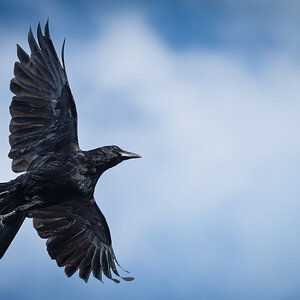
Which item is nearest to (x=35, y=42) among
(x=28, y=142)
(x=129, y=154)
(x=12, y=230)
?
(x=28, y=142)

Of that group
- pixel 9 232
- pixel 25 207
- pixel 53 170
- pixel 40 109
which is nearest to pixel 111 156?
pixel 53 170

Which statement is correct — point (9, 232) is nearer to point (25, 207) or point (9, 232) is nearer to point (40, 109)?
point (25, 207)

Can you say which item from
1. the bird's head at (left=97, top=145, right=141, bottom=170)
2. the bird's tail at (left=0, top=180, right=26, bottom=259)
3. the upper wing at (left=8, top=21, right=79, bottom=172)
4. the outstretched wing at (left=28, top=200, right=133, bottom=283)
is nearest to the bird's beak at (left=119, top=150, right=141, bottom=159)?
the bird's head at (left=97, top=145, right=141, bottom=170)

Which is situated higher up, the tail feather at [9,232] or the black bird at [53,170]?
the black bird at [53,170]

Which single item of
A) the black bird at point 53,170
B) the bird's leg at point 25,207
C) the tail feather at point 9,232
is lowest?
the tail feather at point 9,232

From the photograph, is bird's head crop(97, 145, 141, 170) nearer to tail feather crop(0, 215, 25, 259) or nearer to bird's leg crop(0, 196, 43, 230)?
bird's leg crop(0, 196, 43, 230)

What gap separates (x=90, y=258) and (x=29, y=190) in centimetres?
216

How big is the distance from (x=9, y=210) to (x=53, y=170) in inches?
39.4

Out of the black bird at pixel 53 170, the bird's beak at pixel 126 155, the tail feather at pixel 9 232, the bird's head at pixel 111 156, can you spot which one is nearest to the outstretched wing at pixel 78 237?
the black bird at pixel 53 170

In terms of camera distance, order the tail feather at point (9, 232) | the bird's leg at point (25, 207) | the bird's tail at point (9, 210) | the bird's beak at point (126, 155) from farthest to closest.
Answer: the bird's beak at point (126, 155) → the tail feather at point (9, 232) → the bird's leg at point (25, 207) → the bird's tail at point (9, 210)

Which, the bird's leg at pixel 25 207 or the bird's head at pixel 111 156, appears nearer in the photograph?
the bird's leg at pixel 25 207

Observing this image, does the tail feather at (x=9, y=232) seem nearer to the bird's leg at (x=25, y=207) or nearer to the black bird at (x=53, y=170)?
the black bird at (x=53, y=170)

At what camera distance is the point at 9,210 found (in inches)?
435

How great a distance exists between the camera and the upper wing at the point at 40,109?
38.0 ft
